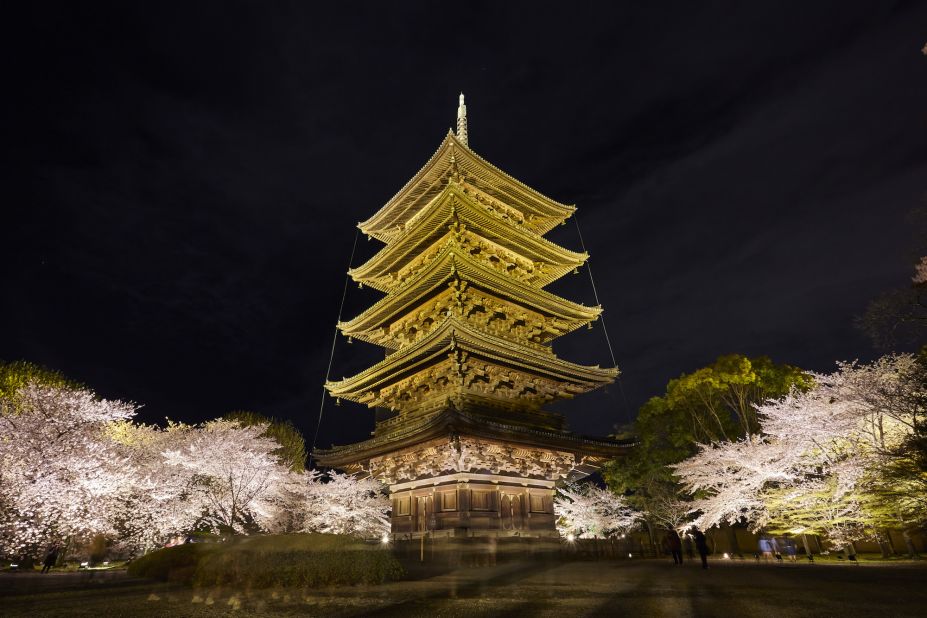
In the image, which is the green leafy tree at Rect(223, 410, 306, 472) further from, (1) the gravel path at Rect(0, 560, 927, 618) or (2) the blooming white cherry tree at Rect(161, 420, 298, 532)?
(1) the gravel path at Rect(0, 560, 927, 618)

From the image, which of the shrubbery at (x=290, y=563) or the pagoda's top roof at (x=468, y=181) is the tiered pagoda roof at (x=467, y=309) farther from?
the shrubbery at (x=290, y=563)

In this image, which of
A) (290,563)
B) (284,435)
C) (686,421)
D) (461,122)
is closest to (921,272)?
(686,421)

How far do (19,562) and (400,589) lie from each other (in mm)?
23698

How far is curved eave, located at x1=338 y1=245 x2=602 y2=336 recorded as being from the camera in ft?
76.0

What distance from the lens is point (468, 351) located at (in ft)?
71.4

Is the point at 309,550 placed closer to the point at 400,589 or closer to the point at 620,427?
the point at 400,589

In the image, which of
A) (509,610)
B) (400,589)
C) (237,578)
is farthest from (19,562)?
(509,610)

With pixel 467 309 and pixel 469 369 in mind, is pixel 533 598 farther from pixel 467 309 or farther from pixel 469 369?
pixel 467 309

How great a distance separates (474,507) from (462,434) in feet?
11.9

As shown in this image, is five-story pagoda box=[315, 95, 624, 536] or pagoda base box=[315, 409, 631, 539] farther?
five-story pagoda box=[315, 95, 624, 536]

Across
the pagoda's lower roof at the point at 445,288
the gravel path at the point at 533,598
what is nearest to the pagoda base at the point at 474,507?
the gravel path at the point at 533,598

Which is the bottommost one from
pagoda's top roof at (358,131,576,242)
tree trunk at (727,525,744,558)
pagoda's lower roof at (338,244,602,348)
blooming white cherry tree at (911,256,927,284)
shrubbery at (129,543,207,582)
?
tree trunk at (727,525,744,558)

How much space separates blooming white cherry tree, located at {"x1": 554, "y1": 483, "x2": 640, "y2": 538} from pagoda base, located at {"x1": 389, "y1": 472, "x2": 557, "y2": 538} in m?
8.64

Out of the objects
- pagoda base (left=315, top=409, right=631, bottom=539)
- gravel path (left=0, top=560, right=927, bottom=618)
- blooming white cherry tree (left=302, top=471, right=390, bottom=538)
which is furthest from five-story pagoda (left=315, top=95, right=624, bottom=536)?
gravel path (left=0, top=560, right=927, bottom=618)
